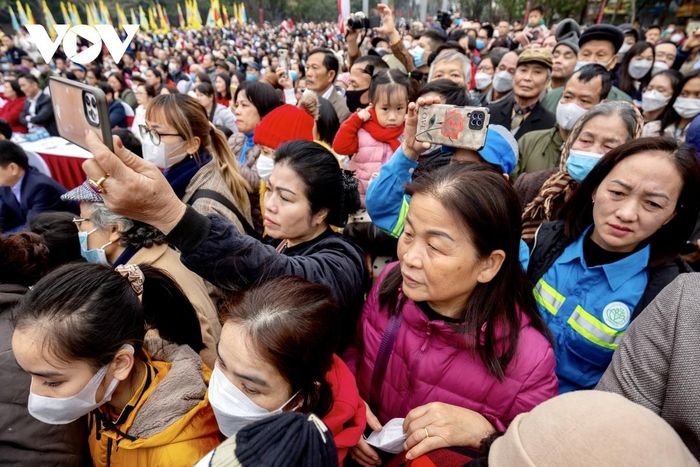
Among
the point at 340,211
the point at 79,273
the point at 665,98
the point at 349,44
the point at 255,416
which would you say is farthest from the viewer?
the point at 349,44

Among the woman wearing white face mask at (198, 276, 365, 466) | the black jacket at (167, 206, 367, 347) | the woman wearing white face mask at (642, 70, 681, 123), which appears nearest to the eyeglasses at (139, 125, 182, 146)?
the black jacket at (167, 206, 367, 347)

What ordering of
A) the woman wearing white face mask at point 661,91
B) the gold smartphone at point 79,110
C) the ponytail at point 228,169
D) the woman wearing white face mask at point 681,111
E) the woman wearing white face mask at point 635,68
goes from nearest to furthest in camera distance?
1. the gold smartphone at point 79,110
2. the ponytail at point 228,169
3. the woman wearing white face mask at point 681,111
4. the woman wearing white face mask at point 661,91
5. the woman wearing white face mask at point 635,68

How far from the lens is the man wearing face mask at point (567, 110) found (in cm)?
300

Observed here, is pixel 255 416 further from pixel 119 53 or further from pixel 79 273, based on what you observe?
pixel 119 53

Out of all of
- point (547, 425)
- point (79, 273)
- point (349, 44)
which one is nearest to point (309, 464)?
point (547, 425)

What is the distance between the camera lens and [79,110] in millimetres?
1224

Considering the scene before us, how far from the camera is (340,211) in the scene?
6.82ft

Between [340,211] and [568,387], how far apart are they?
1263 millimetres

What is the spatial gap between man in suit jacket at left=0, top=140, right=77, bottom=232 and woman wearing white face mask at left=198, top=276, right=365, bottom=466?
11.3 ft

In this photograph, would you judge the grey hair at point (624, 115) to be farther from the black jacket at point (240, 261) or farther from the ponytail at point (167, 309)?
the ponytail at point (167, 309)

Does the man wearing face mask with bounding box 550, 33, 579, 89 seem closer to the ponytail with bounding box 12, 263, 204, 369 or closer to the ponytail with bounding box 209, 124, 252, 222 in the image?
the ponytail with bounding box 209, 124, 252, 222

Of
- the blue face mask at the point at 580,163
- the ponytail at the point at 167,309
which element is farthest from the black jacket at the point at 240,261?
the blue face mask at the point at 580,163

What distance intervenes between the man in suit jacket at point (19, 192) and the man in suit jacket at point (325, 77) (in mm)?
2966

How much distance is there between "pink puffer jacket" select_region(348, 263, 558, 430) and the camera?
1.40 m
